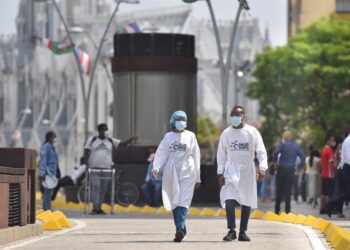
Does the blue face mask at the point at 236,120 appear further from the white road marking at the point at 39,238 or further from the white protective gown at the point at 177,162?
the white road marking at the point at 39,238

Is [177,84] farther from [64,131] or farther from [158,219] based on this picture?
[64,131]

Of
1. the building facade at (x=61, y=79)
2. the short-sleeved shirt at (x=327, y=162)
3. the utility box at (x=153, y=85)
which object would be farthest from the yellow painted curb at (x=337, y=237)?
the building facade at (x=61, y=79)

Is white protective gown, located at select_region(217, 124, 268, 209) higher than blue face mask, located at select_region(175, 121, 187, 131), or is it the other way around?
blue face mask, located at select_region(175, 121, 187, 131)

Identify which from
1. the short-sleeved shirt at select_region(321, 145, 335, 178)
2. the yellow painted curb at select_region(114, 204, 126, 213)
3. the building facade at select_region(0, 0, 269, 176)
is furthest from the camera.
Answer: the building facade at select_region(0, 0, 269, 176)

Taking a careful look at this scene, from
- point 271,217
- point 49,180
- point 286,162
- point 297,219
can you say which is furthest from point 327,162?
point 297,219

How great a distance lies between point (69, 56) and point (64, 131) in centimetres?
746

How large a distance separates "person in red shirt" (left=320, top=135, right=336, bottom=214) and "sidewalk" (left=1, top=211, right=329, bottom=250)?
202 inches

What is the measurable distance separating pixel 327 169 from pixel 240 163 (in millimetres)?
13619

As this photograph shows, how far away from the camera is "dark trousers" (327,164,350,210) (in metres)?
32.4

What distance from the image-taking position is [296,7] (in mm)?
135500

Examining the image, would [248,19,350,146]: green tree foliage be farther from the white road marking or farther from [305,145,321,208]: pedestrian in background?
the white road marking

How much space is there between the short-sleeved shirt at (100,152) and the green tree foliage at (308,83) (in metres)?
63.5

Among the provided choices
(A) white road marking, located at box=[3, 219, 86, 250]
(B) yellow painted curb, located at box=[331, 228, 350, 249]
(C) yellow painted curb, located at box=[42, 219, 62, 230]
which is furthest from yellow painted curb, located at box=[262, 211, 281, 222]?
(B) yellow painted curb, located at box=[331, 228, 350, 249]

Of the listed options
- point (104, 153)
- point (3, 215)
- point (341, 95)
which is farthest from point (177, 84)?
point (341, 95)
